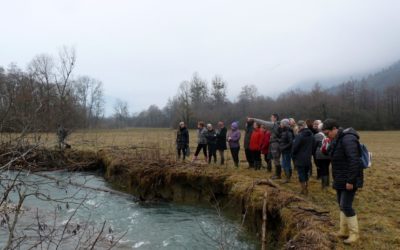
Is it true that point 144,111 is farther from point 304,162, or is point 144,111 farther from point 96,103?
point 304,162

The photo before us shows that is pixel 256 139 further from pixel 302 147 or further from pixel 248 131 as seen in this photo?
pixel 302 147

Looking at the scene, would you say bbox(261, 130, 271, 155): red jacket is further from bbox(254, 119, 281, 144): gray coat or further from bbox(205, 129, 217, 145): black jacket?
bbox(205, 129, 217, 145): black jacket

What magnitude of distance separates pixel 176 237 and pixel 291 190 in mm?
3244

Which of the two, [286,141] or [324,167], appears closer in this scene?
[324,167]

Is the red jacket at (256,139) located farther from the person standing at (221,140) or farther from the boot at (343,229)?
the boot at (343,229)

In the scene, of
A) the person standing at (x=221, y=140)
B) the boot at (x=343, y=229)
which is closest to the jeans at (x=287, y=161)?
the person standing at (x=221, y=140)

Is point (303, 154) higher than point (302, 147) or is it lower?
lower

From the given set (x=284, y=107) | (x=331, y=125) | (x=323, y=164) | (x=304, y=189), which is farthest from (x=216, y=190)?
(x=284, y=107)

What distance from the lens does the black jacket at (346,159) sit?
6.25 metres

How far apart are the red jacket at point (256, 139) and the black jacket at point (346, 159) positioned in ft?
21.2

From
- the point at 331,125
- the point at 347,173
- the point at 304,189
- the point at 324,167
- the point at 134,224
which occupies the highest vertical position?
the point at 331,125

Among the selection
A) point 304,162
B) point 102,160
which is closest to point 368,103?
point 102,160

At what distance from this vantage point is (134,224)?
1097 centimetres

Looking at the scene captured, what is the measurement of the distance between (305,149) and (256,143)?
3.28 meters
